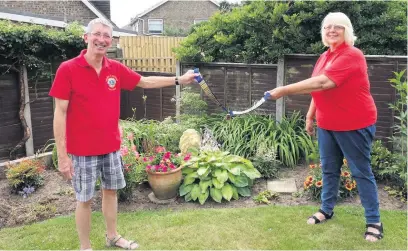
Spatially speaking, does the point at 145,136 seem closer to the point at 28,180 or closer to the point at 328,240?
the point at 28,180

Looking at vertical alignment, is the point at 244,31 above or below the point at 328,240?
above

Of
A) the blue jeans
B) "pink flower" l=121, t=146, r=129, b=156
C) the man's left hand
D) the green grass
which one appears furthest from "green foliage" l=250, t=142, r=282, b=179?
the man's left hand

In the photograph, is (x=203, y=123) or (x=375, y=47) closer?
(x=375, y=47)

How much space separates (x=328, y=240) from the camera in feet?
11.5

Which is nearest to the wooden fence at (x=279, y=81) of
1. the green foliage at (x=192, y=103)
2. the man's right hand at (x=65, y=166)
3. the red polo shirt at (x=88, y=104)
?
the green foliage at (x=192, y=103)

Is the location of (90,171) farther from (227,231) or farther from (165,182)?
(165,182)

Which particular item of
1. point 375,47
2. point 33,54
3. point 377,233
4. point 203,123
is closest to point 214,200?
point 377,233

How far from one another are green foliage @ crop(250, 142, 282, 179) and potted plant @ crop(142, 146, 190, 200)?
1.20 m

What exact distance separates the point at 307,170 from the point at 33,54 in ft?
16.7

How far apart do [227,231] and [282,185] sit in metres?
1.50

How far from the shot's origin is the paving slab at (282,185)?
4.82 meters

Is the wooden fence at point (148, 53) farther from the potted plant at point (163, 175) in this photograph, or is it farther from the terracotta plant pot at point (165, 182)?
the terracotta plant pot at point (165, 182)

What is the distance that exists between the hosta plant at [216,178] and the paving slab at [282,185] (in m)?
0.31

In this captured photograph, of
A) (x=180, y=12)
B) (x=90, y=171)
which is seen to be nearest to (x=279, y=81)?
(x=90, y=171)
